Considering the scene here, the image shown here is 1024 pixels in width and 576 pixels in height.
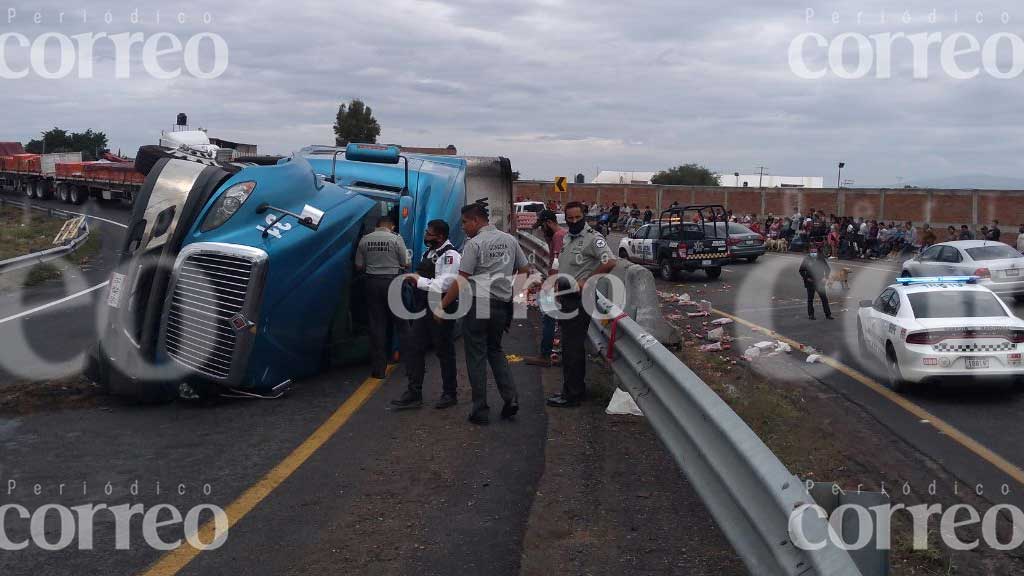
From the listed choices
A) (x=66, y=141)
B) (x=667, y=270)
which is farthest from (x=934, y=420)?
(x=66, y=141)

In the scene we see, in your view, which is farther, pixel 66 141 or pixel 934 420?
pixel 66 141

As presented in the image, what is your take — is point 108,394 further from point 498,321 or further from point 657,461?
point 657,461

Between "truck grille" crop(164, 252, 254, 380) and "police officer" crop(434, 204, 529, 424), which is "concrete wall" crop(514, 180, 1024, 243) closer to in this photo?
"police officer" crop(434, 204, 529, 424)

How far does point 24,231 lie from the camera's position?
31.0 metres

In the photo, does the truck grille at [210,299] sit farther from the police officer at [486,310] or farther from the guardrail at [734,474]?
the guardrail at [734,474]

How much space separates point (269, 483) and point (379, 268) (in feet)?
12.7

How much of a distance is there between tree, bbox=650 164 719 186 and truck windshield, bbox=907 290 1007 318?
104m

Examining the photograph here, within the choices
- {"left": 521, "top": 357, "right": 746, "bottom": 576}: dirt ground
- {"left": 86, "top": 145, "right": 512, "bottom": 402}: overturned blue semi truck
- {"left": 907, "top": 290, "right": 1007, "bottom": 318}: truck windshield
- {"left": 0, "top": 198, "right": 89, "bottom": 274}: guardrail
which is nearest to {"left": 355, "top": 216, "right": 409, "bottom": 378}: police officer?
{"left": 86, "top": 145, "right": 512, "bottom": 402}: overturned blue semi truck

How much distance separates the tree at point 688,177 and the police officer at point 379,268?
4193 inches

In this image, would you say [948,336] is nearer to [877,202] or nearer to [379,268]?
[379,268]

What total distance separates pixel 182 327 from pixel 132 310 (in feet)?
1.55

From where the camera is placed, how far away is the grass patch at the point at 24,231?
2581 centimetres

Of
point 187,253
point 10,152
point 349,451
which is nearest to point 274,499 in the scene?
point 349,451

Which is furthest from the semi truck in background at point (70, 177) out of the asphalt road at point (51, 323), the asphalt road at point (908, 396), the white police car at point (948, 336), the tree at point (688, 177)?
the tree at point (688, 177)
